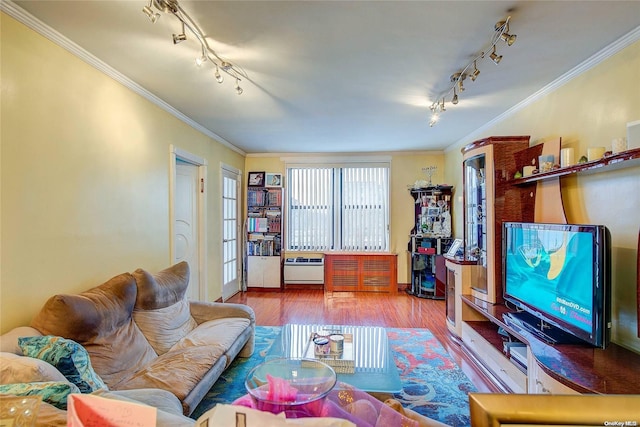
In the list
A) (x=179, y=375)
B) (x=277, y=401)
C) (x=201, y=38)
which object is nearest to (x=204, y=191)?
(x=201, y=38)

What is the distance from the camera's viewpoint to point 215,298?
4336mm

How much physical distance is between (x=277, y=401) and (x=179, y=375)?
148 centimetres

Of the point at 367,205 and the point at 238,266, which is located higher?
the point at 367,205

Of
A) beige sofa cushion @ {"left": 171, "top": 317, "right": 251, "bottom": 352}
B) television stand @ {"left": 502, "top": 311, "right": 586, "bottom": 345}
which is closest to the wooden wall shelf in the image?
television stand @ {"left": 502, "top": 311, "right": 586, "bottom": 345}

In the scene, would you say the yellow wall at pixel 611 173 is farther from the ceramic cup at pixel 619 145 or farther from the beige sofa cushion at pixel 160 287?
the beige sofa cushion at pixel 160 287

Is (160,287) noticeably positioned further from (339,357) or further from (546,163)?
(546,163)

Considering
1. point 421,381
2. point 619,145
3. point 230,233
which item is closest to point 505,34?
point 619,145

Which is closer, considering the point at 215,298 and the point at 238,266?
the point at 215,298

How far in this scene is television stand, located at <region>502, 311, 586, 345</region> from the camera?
1.97 meters

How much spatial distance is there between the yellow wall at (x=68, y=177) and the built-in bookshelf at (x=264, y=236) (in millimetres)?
2460

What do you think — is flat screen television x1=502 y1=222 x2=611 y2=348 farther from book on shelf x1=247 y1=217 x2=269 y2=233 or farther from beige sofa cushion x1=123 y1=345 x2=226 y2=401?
book on shelf x1=247 y1=217 x2=269 y2=233

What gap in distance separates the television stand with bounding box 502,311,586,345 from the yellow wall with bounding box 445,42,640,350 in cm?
29

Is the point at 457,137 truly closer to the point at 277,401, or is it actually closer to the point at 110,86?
the point at 110,86

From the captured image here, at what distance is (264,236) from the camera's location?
18.0ft
